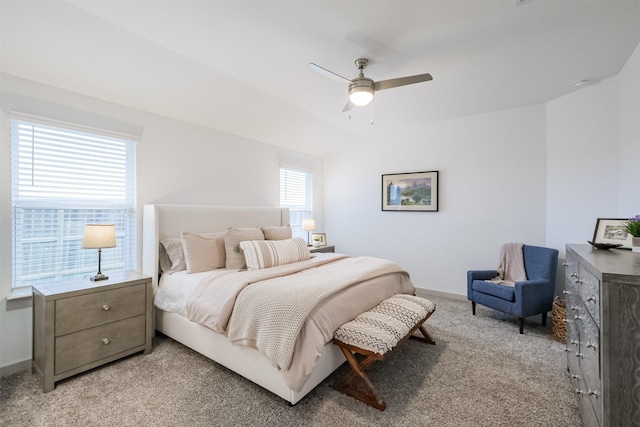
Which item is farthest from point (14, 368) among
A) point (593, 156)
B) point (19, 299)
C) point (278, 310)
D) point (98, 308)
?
point (593, 156)

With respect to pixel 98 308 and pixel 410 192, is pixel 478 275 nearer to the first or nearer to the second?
pixel 410 192

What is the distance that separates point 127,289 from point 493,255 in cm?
445

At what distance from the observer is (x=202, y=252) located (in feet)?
9.75

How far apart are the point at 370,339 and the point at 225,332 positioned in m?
1.11

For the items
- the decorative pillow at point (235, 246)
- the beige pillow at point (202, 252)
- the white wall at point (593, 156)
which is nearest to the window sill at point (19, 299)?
the beige pillow at point (202, 252)

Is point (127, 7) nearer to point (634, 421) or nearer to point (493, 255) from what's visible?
point (634, 421)

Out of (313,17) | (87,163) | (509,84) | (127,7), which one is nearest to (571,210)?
(509,84)

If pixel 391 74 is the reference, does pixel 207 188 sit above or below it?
below

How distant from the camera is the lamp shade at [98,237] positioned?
7.94ft

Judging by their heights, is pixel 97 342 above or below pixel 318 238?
below

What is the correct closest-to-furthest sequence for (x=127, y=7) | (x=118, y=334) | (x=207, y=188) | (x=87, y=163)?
1. (x=127, y=7)
2. (x=118, y=334)
3. (x=87, y=163)
4. (x=207, y=188)

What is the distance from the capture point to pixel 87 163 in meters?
2.76

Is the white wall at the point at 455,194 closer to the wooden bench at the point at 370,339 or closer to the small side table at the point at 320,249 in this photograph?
the small side table at the point at 320,249

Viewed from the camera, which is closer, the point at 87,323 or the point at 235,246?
the point at 87,323
